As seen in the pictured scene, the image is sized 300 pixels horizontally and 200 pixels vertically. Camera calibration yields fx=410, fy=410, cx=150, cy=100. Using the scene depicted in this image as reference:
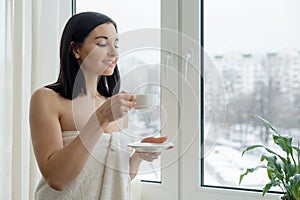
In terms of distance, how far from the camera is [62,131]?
1.15 meters

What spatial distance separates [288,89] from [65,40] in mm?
803

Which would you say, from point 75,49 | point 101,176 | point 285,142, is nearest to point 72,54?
point 75,49

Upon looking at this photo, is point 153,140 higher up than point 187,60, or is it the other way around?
point 187,60

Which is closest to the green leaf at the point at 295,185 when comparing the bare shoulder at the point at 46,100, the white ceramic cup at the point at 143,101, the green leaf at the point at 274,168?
the green leaf at the point at 274,168

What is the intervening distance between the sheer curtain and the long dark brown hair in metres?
0.57

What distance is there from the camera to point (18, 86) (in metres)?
1.70

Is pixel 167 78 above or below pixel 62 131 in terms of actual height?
above

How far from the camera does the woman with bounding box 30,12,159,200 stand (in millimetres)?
1051

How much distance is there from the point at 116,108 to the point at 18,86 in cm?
84

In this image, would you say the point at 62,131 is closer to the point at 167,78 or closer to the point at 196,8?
the point at 167,78

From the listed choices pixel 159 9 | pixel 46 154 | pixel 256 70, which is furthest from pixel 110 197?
pixel 159 9

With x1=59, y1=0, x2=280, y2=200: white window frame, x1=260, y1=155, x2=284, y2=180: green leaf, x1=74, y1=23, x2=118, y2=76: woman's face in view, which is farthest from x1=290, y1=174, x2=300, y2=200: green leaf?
x1=74, y1=23, x2=118, y2=76: woman's face

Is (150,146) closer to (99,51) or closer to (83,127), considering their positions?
(83,127)

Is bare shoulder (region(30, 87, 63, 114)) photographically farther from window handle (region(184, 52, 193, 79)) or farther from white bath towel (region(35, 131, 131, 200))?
window handle (region(184, 52, 193, 79))
